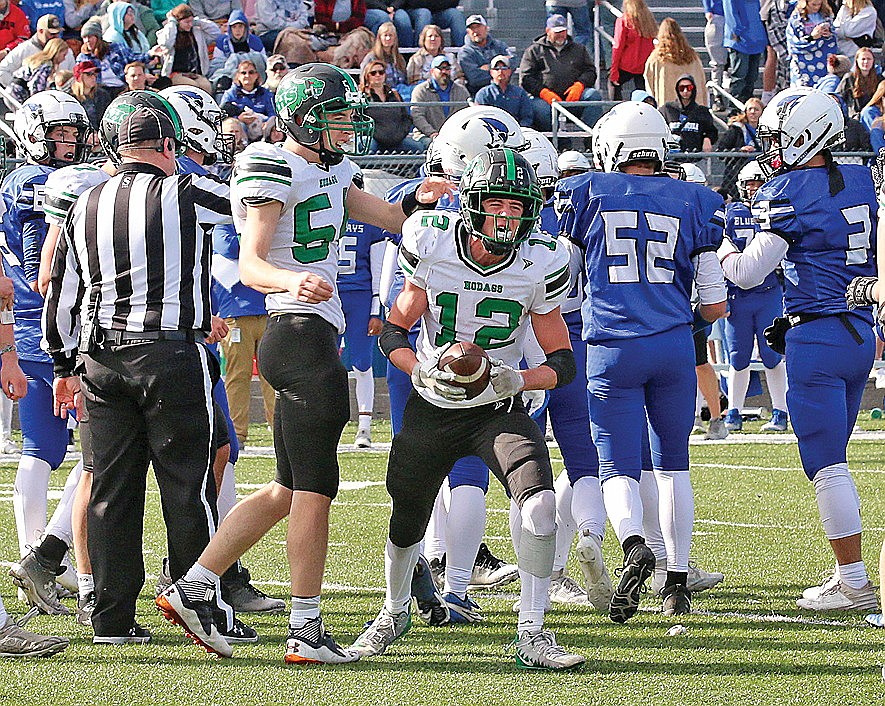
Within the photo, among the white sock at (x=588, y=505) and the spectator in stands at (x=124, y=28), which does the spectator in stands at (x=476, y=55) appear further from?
the white sock at (x=588, y=505)

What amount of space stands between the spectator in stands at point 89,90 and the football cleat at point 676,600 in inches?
323

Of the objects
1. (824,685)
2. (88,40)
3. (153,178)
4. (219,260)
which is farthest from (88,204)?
(88,40)

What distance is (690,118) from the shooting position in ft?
42.7

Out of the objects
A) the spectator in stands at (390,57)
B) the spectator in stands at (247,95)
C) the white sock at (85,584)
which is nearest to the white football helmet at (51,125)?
the white sock at (85,584)

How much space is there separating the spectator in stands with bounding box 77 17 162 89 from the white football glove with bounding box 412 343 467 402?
9.21 meters

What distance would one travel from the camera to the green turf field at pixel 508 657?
4102 mm

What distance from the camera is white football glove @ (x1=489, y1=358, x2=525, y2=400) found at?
14.0ft

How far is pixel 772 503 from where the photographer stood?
780 centimetres

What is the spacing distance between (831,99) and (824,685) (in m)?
2.42

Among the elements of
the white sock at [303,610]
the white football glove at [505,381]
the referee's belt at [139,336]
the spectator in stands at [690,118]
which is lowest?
the white sock at [303,610]

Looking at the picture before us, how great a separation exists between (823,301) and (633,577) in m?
1.35

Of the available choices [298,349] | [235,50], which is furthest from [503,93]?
[298,349]

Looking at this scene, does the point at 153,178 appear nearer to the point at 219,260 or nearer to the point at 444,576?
the point at 444,576

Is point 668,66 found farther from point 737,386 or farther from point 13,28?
point 13,28
